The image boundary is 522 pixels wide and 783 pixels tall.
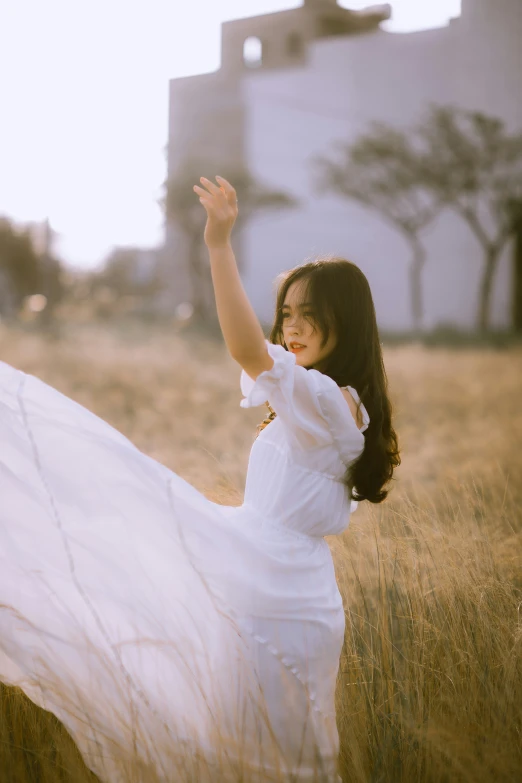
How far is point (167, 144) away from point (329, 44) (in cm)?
437

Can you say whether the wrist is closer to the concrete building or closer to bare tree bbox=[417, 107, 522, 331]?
the concrete building

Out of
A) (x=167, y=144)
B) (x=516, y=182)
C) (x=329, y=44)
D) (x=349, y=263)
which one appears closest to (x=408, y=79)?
(x=329, y=44)

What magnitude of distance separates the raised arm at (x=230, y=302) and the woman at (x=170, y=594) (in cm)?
6

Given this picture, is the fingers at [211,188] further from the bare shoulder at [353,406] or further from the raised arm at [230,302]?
the bare shoulder at [353,406]

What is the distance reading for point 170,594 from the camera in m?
1.33

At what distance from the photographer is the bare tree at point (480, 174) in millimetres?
13859

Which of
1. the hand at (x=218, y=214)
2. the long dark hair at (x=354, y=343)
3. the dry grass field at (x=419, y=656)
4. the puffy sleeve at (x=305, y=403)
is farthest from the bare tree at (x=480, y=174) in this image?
the hand at (x=218, y=214)

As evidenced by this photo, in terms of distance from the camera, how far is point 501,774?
1.41 m

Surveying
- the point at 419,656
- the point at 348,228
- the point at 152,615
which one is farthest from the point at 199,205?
the point at 152,615

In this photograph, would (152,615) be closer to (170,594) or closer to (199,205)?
(170,594)

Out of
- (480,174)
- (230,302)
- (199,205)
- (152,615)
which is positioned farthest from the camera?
(199,205)

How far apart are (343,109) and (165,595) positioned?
47.3 feet

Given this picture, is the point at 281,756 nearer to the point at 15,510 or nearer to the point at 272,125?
the point at 15,510

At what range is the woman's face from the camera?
4.78ft
